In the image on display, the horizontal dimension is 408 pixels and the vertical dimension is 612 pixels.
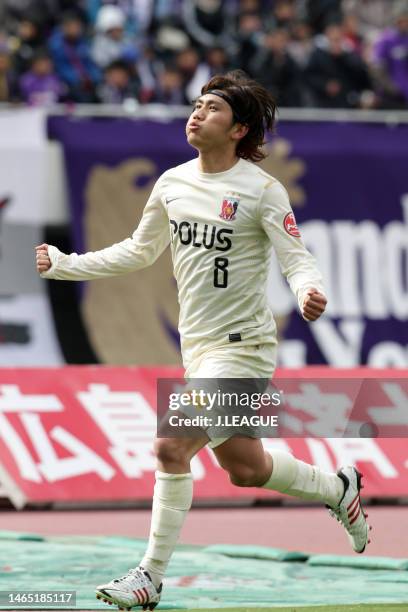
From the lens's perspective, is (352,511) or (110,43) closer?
(352,511)

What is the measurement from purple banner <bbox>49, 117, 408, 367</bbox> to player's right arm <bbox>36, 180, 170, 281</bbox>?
799 cm

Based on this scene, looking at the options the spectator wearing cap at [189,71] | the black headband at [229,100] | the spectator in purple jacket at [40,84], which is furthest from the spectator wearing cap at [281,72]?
the black headband at [229,100]

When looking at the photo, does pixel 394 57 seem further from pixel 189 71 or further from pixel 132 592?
pixel 132 592

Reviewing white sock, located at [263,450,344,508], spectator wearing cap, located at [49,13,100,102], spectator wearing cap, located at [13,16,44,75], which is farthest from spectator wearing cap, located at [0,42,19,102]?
white sock, located at [263,450,344,508]

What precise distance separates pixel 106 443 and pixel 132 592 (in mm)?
4772

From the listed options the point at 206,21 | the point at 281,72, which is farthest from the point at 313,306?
the point at 206,21

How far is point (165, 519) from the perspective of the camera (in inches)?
263

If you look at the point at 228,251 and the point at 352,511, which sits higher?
the point at 228,251

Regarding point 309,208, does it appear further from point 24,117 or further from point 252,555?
point 252,555

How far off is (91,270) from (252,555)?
2.47 m

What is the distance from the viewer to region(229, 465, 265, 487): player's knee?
6.81m

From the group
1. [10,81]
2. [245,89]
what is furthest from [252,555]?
[10,81]

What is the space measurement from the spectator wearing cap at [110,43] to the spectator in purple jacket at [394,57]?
2.91 m

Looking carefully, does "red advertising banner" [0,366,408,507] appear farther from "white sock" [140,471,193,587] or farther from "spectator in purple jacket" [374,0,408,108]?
"spectator in purple jacket" [374,0,408,108]
